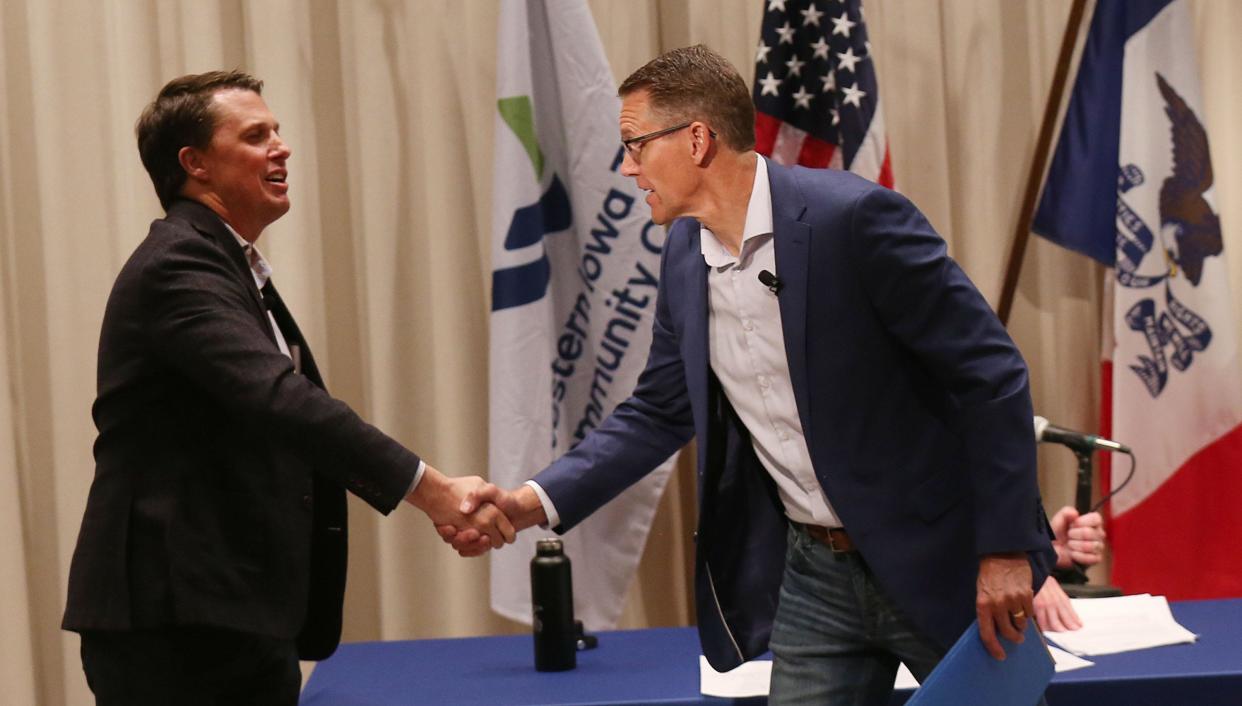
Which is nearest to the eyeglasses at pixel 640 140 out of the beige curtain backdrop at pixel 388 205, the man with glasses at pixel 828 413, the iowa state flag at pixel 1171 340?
the man with glasses at pixel 828 413

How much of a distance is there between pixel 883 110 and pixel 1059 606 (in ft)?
5.80

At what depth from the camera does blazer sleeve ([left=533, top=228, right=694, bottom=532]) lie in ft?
8.36

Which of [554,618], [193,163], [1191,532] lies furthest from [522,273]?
[1191,532]

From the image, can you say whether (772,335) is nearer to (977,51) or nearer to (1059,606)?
(1059,606)

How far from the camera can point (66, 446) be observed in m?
4.09

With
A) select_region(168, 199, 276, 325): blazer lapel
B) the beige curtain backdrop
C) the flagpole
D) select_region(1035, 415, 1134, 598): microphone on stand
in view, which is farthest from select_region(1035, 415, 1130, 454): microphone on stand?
select_region(168, 199, 276, 325): blazer lapel

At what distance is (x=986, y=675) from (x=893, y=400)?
0.44 meters

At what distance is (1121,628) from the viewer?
9.82 ft

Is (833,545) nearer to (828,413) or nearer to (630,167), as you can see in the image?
(828,413)

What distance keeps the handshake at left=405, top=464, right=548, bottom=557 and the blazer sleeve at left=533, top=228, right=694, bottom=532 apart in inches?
2.4

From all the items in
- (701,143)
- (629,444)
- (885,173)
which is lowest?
(629,444)

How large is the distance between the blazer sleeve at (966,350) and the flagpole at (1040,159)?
2.08 m

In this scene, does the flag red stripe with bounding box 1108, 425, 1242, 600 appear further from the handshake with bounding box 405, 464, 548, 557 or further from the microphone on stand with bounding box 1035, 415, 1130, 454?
the handshake with bounding box 405, 464, 548, 557

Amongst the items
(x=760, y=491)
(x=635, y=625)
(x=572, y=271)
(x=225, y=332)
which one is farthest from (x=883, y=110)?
(x=225, y=332)
